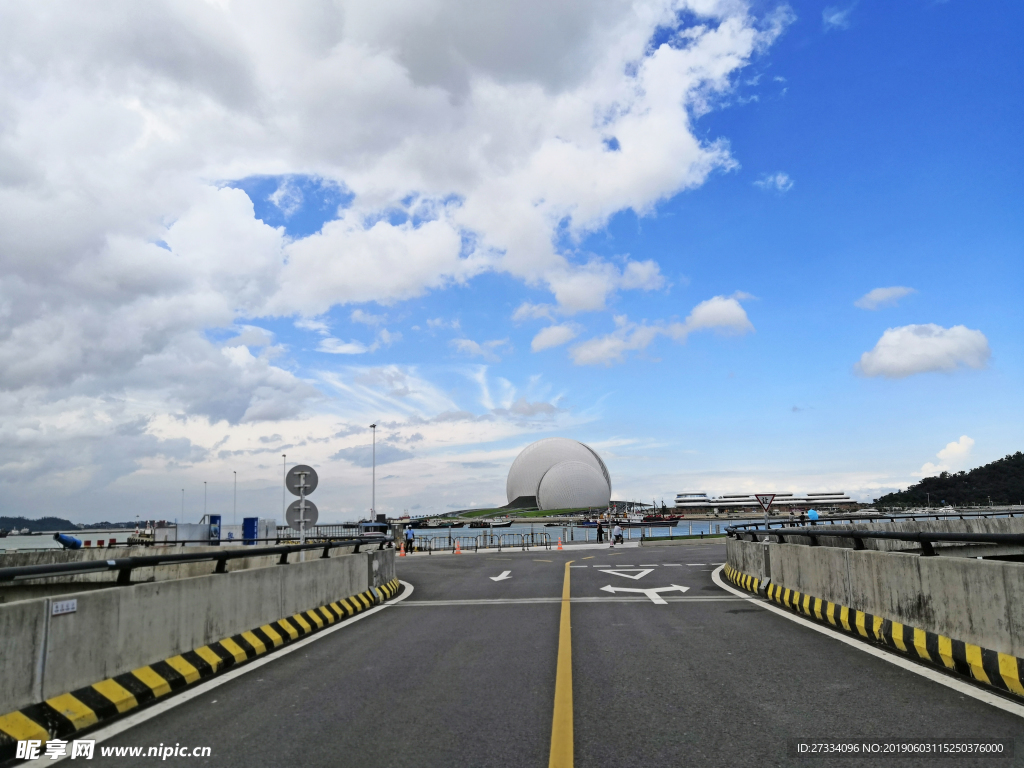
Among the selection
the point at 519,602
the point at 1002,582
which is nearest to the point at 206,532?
the point at 519,602

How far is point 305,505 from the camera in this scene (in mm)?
15102

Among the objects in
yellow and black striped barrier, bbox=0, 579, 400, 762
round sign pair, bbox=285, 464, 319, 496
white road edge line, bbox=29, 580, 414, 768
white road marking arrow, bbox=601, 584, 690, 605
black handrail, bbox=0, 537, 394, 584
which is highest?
round sign pair, bbox=285, 464, 319, 496

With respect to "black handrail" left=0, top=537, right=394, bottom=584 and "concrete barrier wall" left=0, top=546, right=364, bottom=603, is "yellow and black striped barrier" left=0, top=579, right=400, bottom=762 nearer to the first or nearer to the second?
"black handrail" left=0, top=537, right=394, bottom=584

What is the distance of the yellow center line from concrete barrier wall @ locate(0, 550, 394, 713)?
402 centimetres

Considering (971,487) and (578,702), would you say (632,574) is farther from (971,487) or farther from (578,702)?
(971,487)

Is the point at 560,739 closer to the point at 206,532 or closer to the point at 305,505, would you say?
the point at 305,505

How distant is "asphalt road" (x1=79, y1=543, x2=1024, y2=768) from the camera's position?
484 centimetres

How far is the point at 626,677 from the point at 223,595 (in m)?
4.85

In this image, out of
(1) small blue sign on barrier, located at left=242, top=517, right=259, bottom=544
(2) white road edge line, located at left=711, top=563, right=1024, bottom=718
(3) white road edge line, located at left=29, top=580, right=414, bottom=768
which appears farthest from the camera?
(1) small blue sign on barrier, located at left=242, top=517, right=259, bottom=544

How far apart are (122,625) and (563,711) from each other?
4.19 m

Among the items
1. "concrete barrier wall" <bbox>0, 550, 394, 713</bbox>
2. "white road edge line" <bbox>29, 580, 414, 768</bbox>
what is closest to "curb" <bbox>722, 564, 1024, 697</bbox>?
"white road edge line" <bbox>29, 580, 414, 768</bbox>

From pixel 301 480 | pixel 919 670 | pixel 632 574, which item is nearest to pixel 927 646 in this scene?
pixel 919 670

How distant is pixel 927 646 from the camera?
7.38 metres

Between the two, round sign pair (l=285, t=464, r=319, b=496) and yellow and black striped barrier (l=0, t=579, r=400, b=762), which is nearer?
yellow and black striped barrier (l=0, t=579, r=400, b=762)
